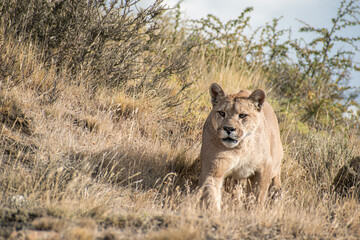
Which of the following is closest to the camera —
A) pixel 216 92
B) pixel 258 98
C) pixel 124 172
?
pixel 258 98

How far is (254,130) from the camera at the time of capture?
5016mm

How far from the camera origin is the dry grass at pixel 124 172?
3562mm

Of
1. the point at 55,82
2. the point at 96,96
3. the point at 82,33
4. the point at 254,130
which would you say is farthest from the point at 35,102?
the point at 254,130

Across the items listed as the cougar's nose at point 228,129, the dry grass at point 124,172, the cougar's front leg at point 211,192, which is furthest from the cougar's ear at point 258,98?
the dry grass at point 124,172

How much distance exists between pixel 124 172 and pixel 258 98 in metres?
2.12

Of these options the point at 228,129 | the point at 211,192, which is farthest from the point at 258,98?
the point at 211,192

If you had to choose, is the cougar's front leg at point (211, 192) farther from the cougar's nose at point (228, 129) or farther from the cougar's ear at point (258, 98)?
the cougar's ear at point (258, 98)

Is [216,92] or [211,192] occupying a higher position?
[216,92]

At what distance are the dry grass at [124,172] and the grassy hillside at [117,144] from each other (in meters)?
0.02

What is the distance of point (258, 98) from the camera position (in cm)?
520

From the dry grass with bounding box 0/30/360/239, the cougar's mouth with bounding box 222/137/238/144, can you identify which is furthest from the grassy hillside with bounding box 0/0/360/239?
the cougar's mouth with bounding box 222/137/238/144

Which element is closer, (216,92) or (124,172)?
(216,92)

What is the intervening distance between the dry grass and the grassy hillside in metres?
0.02

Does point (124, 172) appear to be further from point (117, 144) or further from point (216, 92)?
point (216, 92)
